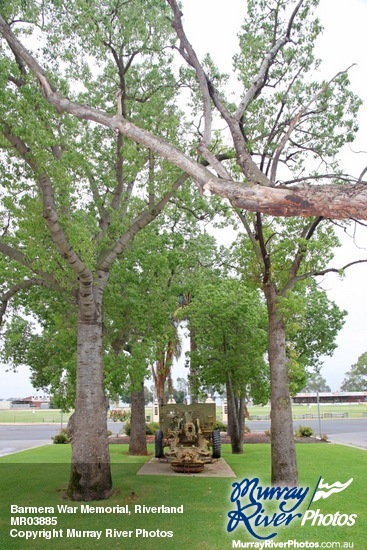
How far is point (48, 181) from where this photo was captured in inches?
430

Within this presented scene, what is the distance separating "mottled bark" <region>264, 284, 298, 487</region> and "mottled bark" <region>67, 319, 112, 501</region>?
390cm

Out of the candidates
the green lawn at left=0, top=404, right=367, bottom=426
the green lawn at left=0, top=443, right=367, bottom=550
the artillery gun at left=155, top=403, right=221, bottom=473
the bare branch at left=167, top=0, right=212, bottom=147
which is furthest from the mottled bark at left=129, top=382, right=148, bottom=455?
the green lawn at left=0, top=404, right=367, bottom=426

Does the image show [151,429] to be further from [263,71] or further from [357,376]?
[357,376]

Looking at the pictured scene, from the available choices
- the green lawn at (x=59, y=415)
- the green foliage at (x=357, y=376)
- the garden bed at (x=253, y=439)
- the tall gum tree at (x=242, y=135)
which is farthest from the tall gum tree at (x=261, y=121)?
the green foliage at (x=357, y=376)

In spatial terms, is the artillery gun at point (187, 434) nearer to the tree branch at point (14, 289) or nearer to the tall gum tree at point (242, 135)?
the tree branch at point (14, 289)

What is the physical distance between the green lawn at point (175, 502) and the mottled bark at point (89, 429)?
0.40m

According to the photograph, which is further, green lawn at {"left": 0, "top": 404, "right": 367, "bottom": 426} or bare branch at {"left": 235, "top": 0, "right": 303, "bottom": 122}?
green lawn at {"left": 0, "top": 404, "right": 367, "bottom": 426}

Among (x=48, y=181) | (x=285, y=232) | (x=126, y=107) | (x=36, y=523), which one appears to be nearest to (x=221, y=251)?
(x=285, y=232)

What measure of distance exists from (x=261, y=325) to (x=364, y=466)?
671 cm

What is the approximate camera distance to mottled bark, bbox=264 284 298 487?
40.2 feet

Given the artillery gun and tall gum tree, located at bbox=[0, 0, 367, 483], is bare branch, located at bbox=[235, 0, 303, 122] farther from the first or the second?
the artillery gun

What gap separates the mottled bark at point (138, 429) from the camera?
69.2 ft

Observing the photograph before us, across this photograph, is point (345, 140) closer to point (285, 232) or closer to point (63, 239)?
point (285, 232)

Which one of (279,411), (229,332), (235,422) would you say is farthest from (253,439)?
(279,411)
